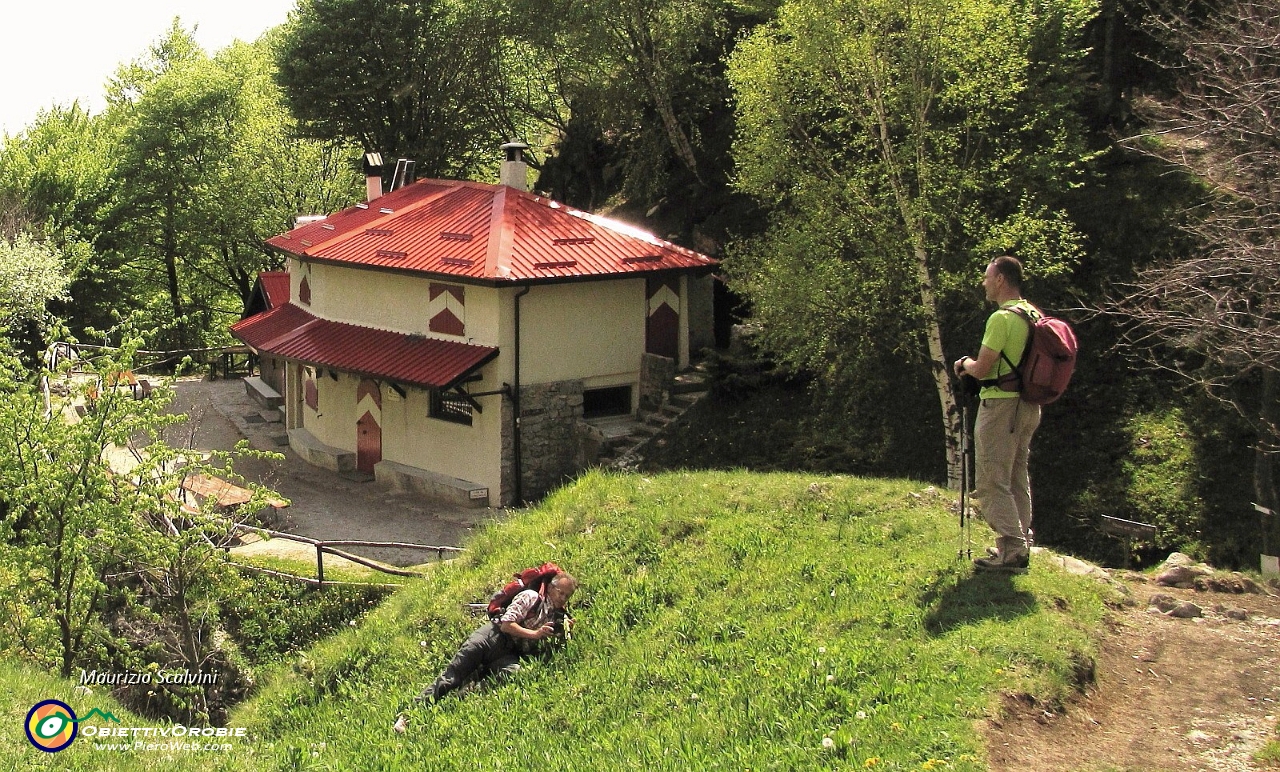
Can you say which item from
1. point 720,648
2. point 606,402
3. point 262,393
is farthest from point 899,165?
point 262,393

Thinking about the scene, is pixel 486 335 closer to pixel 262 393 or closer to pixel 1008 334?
pixel 262 393

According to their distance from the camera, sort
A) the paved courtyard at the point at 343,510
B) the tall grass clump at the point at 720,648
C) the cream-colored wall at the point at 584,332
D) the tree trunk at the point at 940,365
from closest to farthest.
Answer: the tall grass clump at the point at 720,648, the tree trunk at the point at 940,365, the paved courtyard at the point at 343,510, the cream-colored wall at the point at 584,332

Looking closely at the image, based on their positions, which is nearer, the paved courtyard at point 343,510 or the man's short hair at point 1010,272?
the man's short hair at point 1010,272

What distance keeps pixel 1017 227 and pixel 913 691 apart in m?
10.6

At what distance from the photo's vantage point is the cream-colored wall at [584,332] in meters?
21.6

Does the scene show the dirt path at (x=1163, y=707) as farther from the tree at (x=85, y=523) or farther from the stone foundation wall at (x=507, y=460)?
the stone foundation wall at (x=507, y=460)

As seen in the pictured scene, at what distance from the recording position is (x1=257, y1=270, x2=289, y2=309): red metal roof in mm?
32000

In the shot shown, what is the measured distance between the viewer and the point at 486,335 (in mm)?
21438

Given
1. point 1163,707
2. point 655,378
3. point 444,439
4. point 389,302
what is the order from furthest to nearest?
1. point 389,302
2. point 655,378
3. point 444,439
4. point 1163,707

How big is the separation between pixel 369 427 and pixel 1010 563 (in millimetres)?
16995

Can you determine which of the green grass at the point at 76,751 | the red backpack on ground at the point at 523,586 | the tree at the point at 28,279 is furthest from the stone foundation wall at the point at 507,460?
the tree at the point at 28,279

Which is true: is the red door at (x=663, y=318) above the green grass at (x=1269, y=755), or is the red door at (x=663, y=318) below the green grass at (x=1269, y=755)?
above

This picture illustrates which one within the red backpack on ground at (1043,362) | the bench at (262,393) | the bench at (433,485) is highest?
the red backpack on ground at (1043,362)

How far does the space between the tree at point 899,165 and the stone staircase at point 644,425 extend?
344 cm
